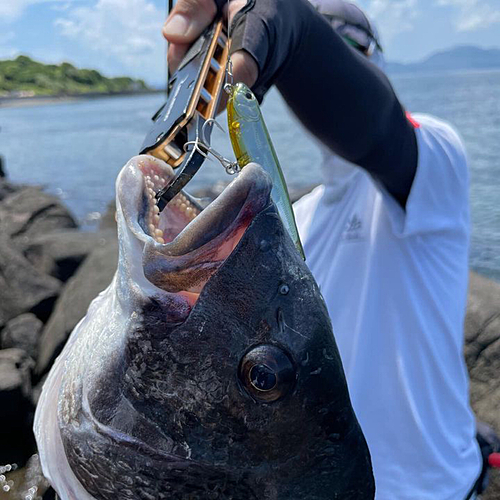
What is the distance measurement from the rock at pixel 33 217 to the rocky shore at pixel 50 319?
1.28 metres

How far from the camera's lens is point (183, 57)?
171 cm

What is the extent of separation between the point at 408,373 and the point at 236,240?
1.26 metres

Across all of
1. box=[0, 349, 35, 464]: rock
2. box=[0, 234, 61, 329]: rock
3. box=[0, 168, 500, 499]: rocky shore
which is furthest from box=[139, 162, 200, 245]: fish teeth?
box=[0, 234, 61, 329]: rock

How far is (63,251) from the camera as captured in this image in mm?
8602

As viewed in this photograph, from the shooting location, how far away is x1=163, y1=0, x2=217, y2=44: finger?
5.49ft

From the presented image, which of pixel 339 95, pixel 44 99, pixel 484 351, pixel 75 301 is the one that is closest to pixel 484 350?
pixel 484 351

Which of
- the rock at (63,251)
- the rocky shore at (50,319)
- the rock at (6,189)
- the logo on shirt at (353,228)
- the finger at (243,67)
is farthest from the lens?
the rock at (6,189)

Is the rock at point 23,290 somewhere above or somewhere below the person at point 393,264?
below

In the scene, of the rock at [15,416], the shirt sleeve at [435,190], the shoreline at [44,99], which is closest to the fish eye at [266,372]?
the shirt sleeve at [435,190]

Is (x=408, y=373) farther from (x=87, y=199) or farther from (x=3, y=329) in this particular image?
(x=87, y=199)

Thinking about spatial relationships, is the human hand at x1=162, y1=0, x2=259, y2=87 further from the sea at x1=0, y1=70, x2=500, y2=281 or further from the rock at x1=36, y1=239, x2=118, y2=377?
the rock at x1=36, y1=239, x2=118, y2=377

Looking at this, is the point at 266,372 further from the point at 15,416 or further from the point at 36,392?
the point at 36,392

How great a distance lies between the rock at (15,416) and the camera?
529 cm

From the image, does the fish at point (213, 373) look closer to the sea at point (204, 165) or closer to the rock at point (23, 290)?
the sea at point (204, 165)
